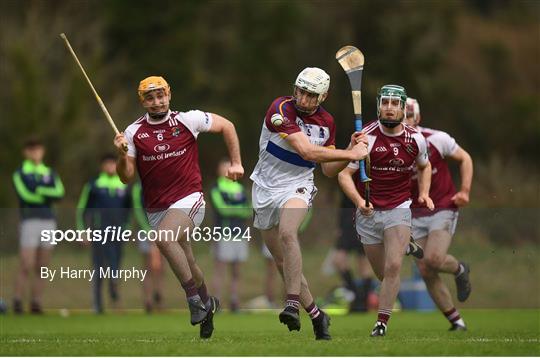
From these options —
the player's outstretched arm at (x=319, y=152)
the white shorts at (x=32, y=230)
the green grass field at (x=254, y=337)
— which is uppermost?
the player's outstretched arm at (x=319, y=152)

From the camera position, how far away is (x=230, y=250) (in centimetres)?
1895

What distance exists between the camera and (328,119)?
1301cm

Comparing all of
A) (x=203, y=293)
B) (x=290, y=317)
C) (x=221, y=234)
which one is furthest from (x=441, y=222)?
(x=290, y=317)

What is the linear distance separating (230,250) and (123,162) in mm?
6370

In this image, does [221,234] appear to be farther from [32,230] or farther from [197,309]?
[197,309]

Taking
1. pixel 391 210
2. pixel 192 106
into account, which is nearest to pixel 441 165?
pixel 391 210

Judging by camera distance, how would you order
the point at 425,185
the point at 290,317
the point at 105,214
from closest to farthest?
1. the point at 290,317
2. the point at 425,185
3. the point at 105,214

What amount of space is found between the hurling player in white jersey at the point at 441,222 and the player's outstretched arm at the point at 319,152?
8.55ft

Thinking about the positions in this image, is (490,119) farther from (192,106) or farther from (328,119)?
(328,119)

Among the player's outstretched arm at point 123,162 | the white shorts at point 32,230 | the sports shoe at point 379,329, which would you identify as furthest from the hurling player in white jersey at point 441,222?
the white shorts at point 32,230

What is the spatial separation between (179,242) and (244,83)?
26197 millimetres

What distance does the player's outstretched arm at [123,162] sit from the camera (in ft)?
41.0

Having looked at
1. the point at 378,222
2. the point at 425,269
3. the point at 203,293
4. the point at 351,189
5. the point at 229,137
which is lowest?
the point at 203,293

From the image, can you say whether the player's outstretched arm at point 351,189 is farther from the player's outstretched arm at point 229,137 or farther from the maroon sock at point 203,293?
the maroon sock at point 203,293
